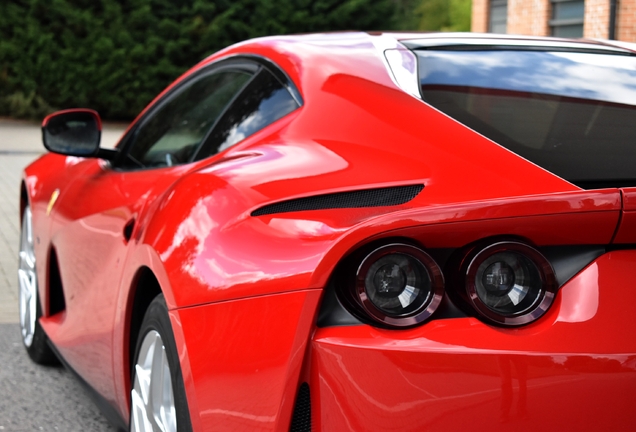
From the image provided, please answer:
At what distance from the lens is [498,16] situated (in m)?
22.4

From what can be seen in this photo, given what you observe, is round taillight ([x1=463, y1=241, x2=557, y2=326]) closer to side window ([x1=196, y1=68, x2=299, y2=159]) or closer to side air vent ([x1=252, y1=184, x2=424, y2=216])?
side air vent ([x1=252, y1=184, x2=424, y2=216])

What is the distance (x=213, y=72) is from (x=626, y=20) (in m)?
14.8

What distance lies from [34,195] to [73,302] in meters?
0.97

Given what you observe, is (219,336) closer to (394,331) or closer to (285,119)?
(394,331)

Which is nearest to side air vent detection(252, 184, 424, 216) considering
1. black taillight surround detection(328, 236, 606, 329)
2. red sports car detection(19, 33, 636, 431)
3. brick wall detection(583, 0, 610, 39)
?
red sports car detection(19, 33, 636, 431)

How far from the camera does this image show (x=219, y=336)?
81.4 inches

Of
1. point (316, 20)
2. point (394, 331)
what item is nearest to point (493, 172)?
point (394, 331)

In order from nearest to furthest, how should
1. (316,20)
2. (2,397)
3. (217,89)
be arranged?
(217,89)
(2,397)
(316,20)

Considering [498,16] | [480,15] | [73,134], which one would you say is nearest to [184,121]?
[73,134]

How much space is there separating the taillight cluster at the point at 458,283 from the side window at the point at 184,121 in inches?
56.6

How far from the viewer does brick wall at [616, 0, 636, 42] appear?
16.5m

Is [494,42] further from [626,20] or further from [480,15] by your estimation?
[480,15]

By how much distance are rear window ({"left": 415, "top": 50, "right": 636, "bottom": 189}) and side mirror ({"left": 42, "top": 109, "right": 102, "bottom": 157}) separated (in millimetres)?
1494

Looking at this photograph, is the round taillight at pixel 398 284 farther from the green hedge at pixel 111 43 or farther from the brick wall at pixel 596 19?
the green hedge at pixel 111 43
